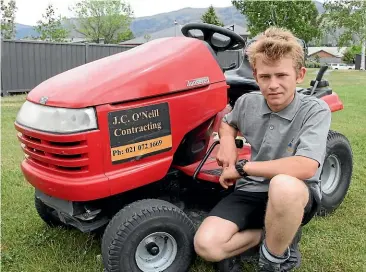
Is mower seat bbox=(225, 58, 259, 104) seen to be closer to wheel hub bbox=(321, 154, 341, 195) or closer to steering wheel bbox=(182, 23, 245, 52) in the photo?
steering wheel bbox=(182, 23, 245, 52)

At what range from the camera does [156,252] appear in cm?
226

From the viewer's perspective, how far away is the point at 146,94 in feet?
7.29

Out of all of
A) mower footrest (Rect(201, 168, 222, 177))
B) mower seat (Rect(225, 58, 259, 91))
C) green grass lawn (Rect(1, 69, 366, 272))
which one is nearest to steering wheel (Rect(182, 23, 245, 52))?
mower seat (Rect(225, 58, 259, 91))

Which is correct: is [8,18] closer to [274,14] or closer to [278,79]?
[274,14]

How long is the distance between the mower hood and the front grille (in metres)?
0.18

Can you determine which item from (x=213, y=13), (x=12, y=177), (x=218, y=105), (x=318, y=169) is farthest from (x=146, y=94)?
(x=213, y=13)

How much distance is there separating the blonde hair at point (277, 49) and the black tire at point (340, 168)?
3.80 ft

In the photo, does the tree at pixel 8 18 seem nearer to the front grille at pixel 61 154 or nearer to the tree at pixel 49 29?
the tree at pixel 49 29

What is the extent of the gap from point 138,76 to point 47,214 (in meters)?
1.26

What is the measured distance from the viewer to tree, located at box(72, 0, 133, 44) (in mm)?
42594

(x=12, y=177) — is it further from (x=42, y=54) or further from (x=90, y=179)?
(x=42, y=54)

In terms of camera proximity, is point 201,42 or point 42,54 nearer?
point 201,42

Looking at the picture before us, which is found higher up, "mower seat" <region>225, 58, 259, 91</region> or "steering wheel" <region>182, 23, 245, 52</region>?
"steering wheel" <region>182, 23, 245, 52</region>

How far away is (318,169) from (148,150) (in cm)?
84
